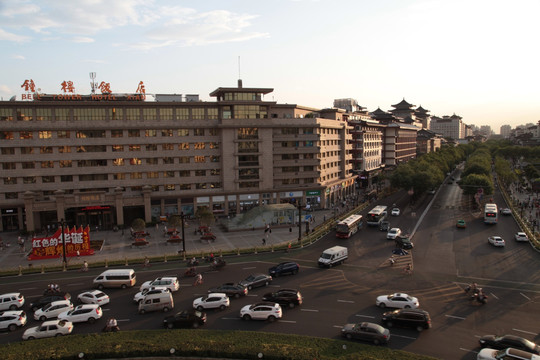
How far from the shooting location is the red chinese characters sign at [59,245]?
51.4m

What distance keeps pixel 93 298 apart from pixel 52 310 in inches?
134

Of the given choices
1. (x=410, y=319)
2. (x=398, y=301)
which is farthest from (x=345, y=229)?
(x=410, y=319)

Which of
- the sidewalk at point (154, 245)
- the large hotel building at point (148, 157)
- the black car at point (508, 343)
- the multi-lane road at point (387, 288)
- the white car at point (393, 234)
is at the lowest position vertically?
the multi-lane road at point (387, 288)

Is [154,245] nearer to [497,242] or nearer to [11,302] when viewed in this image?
[11,302]

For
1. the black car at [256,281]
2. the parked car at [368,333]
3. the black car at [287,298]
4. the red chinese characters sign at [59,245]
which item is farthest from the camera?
the red chinese characters sign at [59,245]

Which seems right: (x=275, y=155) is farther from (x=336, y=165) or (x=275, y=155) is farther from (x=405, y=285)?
(x=405, y=285)

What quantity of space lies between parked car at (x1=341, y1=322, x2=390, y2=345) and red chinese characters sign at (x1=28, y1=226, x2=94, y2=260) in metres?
39.7

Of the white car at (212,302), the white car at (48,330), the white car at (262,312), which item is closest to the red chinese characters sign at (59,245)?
the white car at (48,330)

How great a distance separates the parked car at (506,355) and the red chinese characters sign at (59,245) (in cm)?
4815

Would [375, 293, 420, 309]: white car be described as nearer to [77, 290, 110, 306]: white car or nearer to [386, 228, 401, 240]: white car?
[386, 228, 401, 240]: white car

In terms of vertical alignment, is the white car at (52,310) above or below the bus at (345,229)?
below

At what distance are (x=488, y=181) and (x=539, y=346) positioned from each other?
65.5m

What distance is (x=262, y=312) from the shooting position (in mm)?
31266

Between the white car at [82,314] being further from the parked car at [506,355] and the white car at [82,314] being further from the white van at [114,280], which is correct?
the parked car at [506,355]
